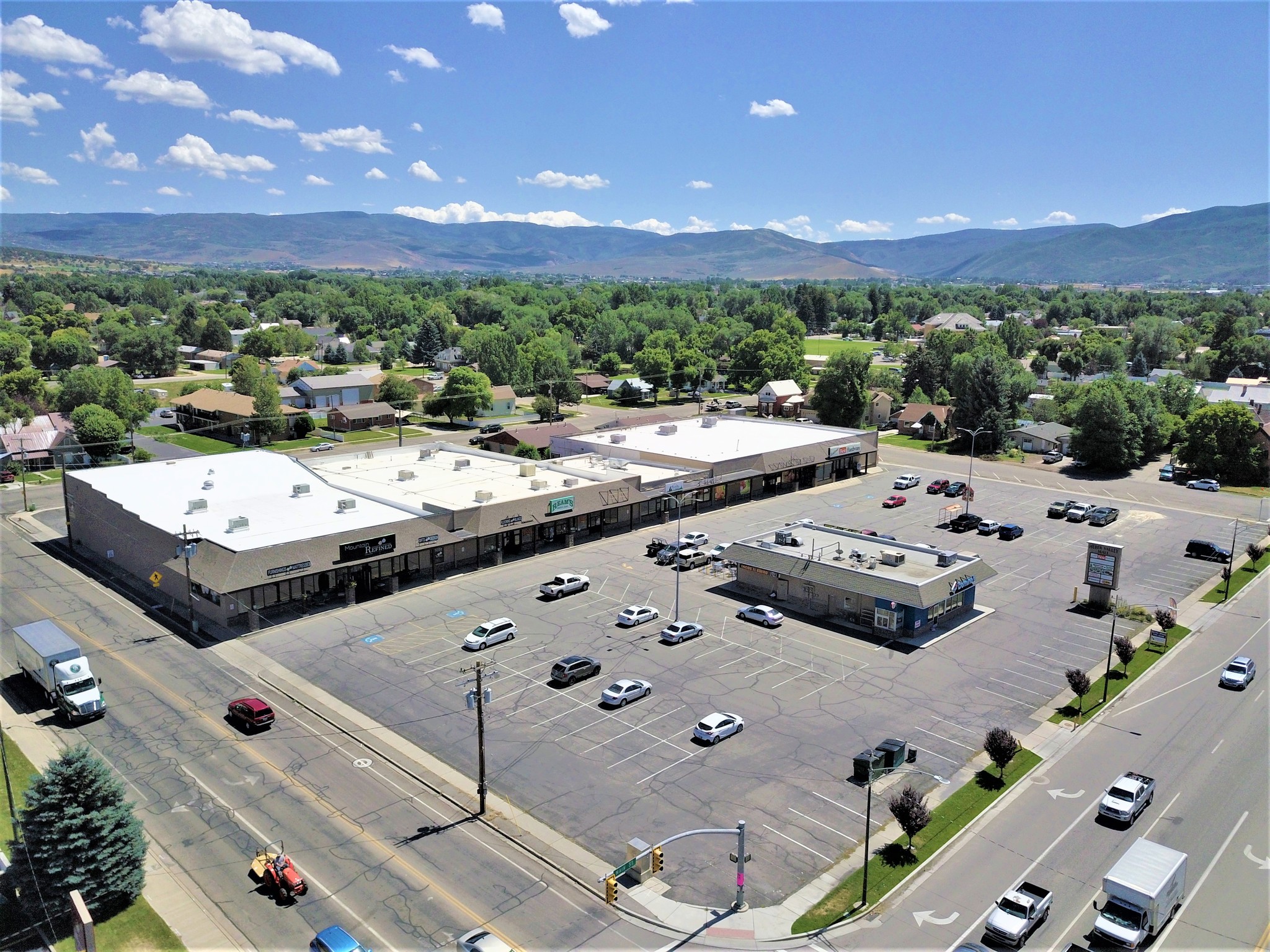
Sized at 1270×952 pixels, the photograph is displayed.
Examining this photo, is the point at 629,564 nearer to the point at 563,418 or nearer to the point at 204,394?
the point at 563,418

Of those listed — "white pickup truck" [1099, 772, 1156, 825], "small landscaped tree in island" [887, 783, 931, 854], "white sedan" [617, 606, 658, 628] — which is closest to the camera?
"small landscaped tree in island" [887, 783, 931, 854]

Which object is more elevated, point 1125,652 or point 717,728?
point 1125,652

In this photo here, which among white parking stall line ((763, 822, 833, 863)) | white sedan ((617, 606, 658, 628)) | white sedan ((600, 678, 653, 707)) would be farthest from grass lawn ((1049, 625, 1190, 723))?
white sedan ((617, 606, 658, 628))

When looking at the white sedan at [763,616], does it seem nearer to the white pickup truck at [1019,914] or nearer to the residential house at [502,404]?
the white pickup truck at [1019,914]

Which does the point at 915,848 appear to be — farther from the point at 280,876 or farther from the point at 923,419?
the point at 923,419

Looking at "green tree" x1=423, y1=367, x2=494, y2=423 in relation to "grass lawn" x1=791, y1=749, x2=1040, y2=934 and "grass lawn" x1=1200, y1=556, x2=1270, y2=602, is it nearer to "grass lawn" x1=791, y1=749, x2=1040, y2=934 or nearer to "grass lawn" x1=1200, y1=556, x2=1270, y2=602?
"grass lawn" x1=1200, y1=556, x2=1270, y2=602

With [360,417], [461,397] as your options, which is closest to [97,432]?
[360,417]
